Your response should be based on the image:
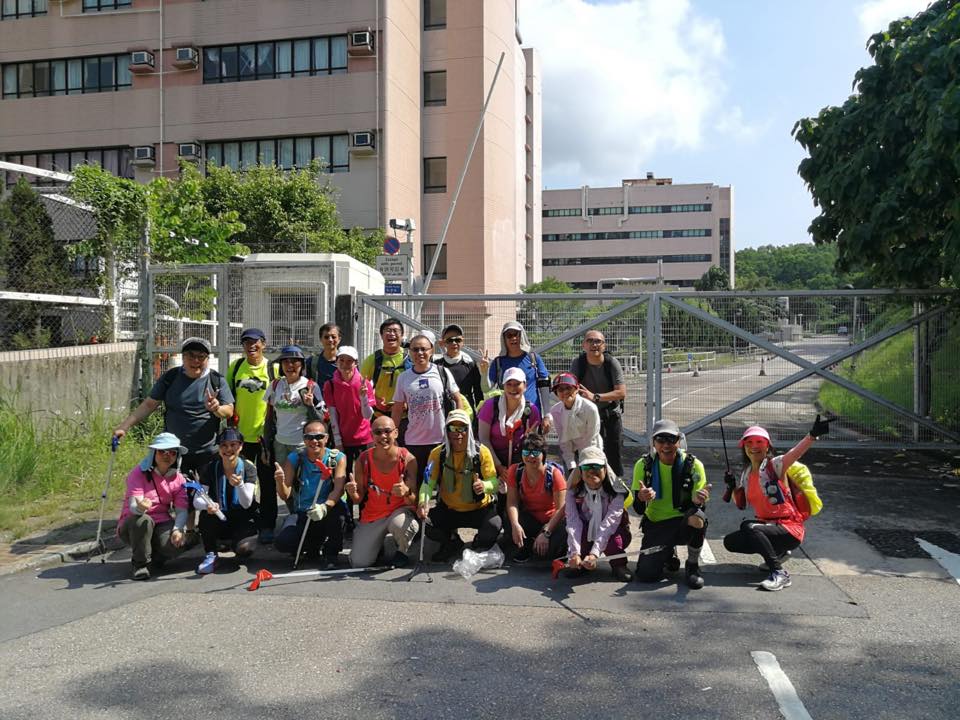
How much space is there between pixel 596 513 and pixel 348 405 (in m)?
A: 2.39

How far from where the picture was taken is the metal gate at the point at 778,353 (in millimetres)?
9789

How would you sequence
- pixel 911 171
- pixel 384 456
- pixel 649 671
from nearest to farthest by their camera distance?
1. pixel 649 671
2. pixel 384 456
3. pixel 911 171

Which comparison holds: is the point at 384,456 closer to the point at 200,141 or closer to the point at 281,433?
the point at 281,433

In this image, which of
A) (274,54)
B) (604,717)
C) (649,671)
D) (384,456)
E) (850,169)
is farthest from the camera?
(274,54)

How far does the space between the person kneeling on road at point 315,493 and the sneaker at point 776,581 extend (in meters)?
3.31

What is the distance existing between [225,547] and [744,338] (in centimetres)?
644

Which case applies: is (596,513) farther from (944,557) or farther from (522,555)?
(944,557)

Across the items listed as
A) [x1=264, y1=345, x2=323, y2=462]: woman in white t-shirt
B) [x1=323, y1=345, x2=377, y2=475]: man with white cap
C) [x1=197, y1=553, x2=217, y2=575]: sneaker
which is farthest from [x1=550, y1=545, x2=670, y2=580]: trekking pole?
[x1=197, y1=553, x2=217, y2=575]: sneaker

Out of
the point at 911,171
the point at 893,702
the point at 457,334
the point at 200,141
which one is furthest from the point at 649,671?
the point at 200,141

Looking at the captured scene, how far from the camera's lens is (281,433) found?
7.01 metres

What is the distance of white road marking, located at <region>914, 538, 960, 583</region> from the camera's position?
6133 mm

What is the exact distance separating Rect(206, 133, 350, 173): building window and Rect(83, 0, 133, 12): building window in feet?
21.5

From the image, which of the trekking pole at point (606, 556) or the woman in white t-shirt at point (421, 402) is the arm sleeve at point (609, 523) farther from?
the woman in white t-shirt at point (421, 402)

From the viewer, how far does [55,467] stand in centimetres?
867
